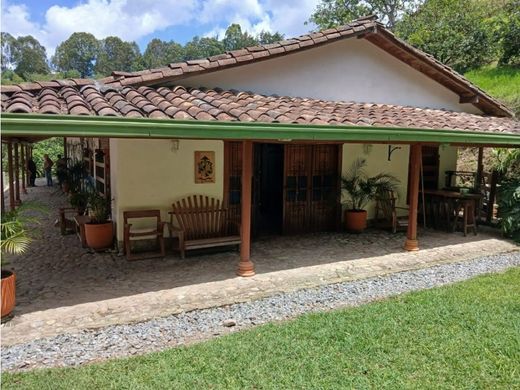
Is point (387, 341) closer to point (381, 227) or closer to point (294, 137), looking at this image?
point (294, 137)

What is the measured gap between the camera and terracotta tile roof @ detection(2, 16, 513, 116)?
284 inches

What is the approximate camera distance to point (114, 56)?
95.4 metres

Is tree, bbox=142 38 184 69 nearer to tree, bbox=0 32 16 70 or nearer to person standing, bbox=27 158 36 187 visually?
tree, bbox=0 32 16 70

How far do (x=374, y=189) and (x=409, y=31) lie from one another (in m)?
26.2

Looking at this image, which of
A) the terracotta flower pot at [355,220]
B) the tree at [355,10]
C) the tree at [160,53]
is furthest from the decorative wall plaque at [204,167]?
the tree at [160,53]

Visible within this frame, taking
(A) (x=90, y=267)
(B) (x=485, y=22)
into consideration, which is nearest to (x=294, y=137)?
(A) (x=90, y=267)

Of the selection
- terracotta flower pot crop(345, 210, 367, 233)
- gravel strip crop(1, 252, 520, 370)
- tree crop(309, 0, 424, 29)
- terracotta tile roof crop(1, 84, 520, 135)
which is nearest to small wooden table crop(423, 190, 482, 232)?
terracotta tile roof crop(1, 84, 520, 135)

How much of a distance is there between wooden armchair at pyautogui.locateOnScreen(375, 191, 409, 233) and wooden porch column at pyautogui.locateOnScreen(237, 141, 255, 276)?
486cm

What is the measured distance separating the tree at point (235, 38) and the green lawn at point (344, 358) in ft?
267

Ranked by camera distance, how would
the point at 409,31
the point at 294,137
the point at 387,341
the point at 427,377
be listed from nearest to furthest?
the point at 427,377 < the point at 387,341 < the point at 294,137 < the point at 409,31

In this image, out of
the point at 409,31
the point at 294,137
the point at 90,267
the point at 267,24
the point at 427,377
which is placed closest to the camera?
the point at 427,377

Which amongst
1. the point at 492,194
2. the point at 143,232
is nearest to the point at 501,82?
the point at 492,194

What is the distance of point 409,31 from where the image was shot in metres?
31.6

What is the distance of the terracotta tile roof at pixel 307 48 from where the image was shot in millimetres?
7223
